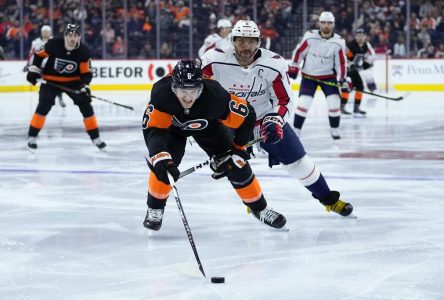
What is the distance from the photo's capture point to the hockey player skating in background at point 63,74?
7289mm

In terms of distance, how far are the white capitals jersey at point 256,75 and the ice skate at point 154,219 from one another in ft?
2.28

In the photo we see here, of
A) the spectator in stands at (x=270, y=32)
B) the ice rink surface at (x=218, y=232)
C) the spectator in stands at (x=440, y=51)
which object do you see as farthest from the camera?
the spectator in stands at (x=270, y=32)

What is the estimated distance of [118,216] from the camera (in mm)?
4688

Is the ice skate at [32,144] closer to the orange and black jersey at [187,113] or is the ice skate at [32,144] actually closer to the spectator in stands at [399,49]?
the orange and black jersey at [187,113]

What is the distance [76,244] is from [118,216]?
0.70m

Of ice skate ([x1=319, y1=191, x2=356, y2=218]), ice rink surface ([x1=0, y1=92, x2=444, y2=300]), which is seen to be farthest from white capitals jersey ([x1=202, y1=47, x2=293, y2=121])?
ice rink surface ([x1=0, y1=92, x2=444, y2=300])

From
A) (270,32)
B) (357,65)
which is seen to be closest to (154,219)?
(357,65)

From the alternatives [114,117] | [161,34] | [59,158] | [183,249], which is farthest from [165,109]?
[161,34]

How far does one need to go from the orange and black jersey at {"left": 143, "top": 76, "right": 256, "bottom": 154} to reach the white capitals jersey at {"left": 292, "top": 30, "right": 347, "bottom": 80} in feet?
13.9

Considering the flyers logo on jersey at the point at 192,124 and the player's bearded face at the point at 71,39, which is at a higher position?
the player's bearded face at the point at 71,39

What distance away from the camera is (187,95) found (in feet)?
11.9

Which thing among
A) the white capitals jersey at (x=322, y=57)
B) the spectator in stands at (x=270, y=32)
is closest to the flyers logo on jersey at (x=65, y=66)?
the white capitals jersey at (x=322, y=57)

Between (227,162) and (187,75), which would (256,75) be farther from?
(187,75)

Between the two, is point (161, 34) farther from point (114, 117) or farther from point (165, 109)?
point (165, 109)
